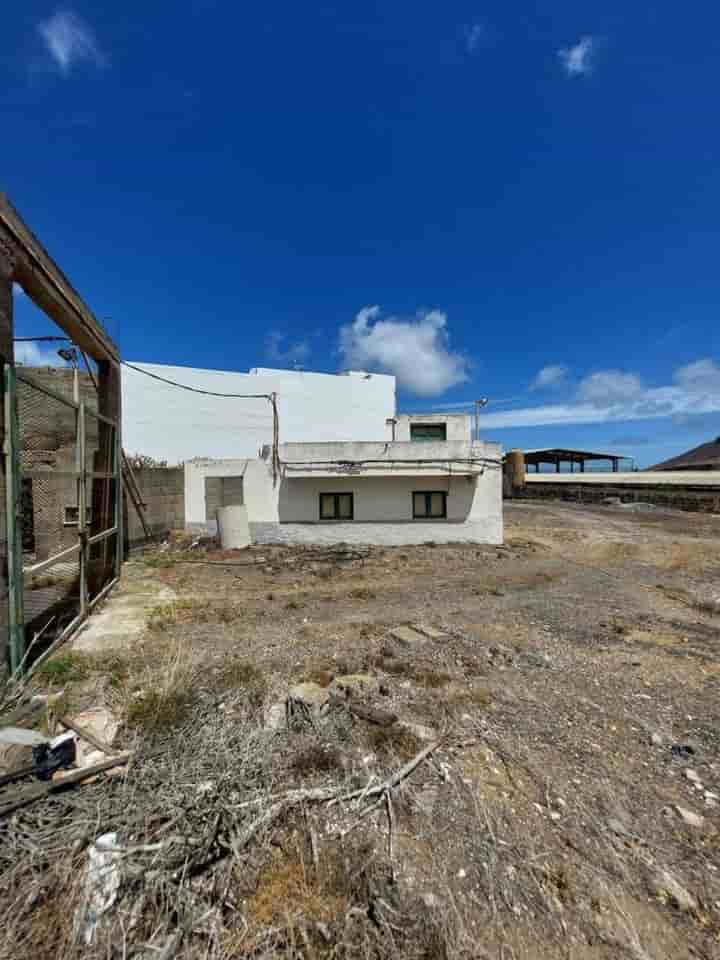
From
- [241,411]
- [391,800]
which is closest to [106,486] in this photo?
[391,800]

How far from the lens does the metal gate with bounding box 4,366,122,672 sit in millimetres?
3971

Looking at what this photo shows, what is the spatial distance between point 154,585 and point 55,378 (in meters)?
6.33

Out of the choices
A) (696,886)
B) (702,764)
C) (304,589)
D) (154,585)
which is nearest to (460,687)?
(702,764)

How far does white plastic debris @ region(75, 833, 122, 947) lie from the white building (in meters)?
11.3

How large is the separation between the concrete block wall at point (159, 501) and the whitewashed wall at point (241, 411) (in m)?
9.45

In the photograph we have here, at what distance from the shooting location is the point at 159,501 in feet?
42.0

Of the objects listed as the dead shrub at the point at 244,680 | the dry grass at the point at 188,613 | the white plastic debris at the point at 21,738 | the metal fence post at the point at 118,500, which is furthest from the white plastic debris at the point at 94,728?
the metal fence post at the point at 118,500

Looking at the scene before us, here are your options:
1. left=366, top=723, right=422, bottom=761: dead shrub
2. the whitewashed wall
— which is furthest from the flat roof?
left=366, top=723, right=422, bottom=761: dead shrub

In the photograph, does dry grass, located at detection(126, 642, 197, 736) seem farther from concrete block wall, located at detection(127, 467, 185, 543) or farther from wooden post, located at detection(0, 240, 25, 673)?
concrete block wall, located at detection(127, 467, 185, 543)

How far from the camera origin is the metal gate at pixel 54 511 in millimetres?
3971

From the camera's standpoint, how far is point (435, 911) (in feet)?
6.59

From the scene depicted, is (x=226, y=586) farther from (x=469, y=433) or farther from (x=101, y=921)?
(x=469, y=433)

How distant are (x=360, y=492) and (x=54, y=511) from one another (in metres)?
8.03

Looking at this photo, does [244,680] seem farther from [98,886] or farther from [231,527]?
[231,527]
